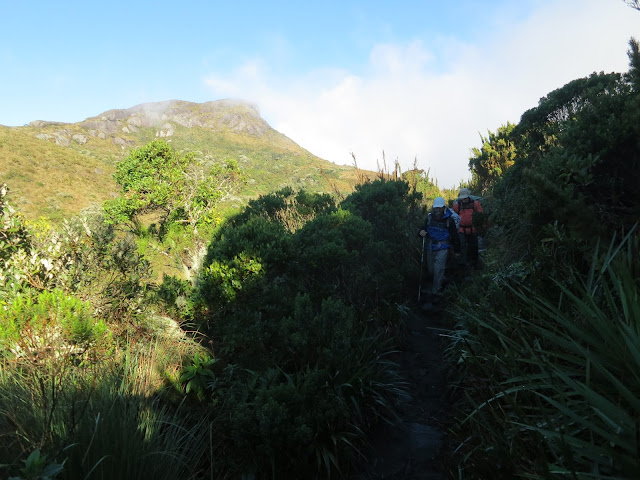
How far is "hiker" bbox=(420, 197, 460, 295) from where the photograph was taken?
292 inches

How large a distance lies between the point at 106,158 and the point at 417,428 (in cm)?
5188

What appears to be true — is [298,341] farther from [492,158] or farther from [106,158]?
[106,158]

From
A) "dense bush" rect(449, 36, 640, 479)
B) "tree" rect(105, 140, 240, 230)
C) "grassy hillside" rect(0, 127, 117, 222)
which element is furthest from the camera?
"grassy hillside" rect(0, 127, 117, 222)

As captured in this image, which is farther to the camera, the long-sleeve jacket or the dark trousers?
the dark trousers

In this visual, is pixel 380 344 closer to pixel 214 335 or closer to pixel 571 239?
pixel 214 335

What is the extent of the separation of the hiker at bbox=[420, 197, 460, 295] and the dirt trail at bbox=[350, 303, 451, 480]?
1.83 meters

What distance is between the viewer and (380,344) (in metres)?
5.14

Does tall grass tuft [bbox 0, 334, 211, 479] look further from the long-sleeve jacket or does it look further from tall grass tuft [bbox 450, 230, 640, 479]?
the long-sleeve jacket

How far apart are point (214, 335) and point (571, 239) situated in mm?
4413

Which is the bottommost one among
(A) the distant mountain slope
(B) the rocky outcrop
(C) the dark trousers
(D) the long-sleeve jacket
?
(C) the dark trousers

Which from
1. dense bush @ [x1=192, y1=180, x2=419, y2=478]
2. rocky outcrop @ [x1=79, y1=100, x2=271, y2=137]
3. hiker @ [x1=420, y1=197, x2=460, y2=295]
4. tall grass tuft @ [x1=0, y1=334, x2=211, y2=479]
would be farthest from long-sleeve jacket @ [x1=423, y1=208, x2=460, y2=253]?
rocky outcrop @ [x1=79, y1=100, x2=271, y2=137]

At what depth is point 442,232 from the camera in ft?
24.7

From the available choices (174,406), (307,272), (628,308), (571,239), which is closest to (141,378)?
(174,406)

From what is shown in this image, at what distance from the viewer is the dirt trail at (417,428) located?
3.47 metres
